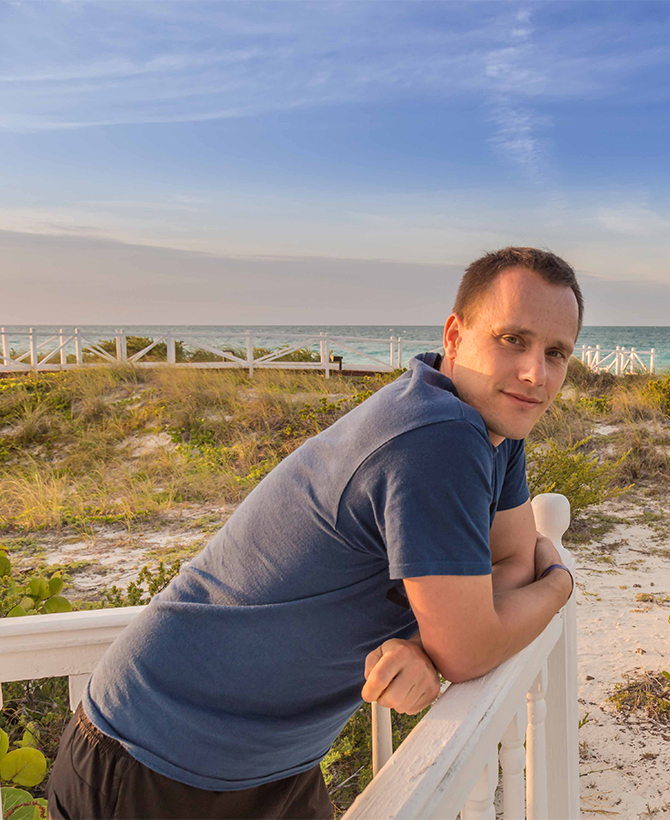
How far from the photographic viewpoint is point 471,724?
3.05 feet

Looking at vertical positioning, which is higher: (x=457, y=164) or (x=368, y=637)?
(x=457, y=164)

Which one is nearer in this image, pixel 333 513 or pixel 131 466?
pixel 333 513

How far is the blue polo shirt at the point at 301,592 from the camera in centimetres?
96

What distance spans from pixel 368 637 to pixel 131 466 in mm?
7701

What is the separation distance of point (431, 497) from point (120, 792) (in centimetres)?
86

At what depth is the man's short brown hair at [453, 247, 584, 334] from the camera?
48.7 inches

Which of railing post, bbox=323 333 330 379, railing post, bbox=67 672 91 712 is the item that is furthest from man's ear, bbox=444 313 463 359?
railing post, bbox=323 333 330 379

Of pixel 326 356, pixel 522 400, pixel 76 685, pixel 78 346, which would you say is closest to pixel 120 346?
pixel 78 346

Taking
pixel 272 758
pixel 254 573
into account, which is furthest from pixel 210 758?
pixel 254 573

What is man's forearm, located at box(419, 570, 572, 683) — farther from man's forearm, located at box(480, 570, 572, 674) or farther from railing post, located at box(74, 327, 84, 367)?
railing post, located at box(74, 327, 84, 367)

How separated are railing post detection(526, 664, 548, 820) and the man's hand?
21.3 inches

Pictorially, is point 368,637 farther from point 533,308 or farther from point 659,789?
point 659,789

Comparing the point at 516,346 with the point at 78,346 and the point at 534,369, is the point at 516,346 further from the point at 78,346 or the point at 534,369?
the point at 78,346

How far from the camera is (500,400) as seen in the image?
1251 mm
